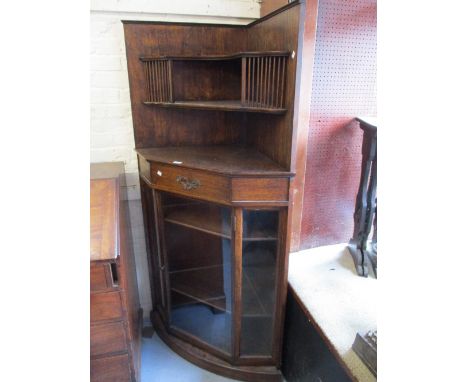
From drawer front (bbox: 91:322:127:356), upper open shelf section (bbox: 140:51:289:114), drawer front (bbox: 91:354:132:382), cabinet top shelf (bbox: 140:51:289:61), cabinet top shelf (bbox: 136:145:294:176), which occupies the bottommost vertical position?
drawer front (bbox: 91:354:132:382)

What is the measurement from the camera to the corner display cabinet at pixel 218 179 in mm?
1153

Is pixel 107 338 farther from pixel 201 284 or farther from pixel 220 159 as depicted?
pixel 220 159

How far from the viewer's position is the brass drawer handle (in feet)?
4.07

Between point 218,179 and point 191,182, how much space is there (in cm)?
13

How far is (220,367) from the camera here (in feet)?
4.91

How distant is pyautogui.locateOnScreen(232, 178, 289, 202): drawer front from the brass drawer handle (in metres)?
0.17

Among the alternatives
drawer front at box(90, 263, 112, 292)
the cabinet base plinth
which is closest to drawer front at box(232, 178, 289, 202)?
drawer front at box(90, 263, 112, 292)

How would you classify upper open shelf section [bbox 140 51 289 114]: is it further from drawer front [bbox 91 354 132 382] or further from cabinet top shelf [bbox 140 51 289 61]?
drawer front [bbox 91 354 132 382]
